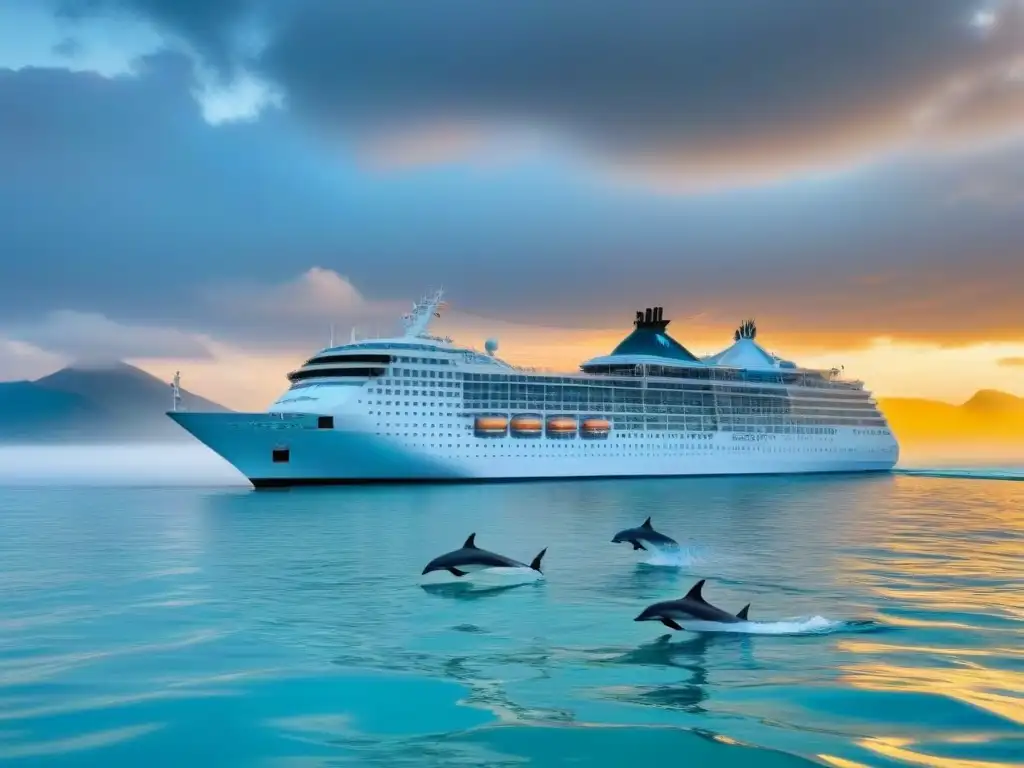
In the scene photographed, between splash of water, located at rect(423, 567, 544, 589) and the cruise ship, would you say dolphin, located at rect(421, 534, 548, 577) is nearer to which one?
splash of water, located at rect(423, 567, 544, 589)

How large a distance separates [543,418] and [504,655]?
55.0 m

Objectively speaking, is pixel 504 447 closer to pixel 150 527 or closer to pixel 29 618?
pixel 150 527

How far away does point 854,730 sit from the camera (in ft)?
30.5

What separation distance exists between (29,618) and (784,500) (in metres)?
40.9

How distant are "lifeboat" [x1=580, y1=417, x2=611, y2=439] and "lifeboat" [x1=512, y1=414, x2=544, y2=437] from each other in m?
4.60

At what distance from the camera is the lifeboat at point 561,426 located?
222 ft

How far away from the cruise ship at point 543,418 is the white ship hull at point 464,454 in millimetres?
94

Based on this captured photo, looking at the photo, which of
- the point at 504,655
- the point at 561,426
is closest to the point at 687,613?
the point at 504,655

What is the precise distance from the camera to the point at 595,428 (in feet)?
231

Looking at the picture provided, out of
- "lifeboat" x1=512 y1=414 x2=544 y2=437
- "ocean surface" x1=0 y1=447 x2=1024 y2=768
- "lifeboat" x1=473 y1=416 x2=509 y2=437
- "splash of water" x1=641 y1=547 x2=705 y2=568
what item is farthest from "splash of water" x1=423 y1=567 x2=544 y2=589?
"lifeboat" x1=512 y1=414 x2=544 y2=437

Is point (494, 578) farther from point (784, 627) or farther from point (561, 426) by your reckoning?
point (561, 426)

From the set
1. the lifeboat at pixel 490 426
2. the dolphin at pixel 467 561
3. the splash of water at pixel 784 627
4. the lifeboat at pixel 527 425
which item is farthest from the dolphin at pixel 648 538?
the lifeboat at pixel 527 425

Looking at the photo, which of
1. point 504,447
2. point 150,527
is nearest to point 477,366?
point 504,447

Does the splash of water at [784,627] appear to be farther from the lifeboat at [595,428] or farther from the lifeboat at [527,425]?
the lifeboat at [595,428]
